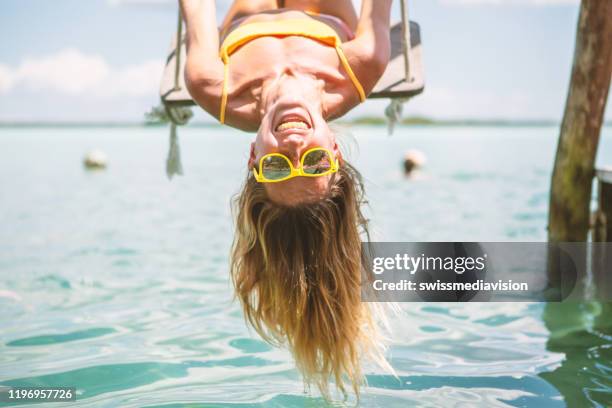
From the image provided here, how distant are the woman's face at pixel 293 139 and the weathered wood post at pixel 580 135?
3.06 metres

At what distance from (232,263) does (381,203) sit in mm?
9525

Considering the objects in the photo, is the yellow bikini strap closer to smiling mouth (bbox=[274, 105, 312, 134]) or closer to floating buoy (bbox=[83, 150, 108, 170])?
smiling mouth (bbox=[274, 105, 312, 134])

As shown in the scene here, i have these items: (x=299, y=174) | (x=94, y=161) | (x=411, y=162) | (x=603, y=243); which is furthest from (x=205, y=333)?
(x=94, y=161)

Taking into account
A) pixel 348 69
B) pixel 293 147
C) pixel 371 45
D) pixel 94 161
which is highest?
pixel 371 45

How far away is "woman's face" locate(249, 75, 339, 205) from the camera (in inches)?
113

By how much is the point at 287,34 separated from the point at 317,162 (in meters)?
0.86

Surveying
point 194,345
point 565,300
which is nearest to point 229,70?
point 194,345

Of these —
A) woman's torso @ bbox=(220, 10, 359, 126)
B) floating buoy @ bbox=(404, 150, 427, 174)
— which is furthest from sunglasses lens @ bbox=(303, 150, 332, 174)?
floating buoy @ bbox=(404, 150, 427, 174)

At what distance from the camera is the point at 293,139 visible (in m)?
2.87

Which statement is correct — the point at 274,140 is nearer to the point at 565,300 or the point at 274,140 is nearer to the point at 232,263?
the point at 232,263

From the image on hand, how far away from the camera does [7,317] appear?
5.54 m

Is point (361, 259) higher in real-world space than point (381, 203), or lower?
higher

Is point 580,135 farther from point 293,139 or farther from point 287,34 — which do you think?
point 293,139

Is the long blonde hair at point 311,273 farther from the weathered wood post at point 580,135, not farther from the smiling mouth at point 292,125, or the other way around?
the weathered wood post at point 580,135
